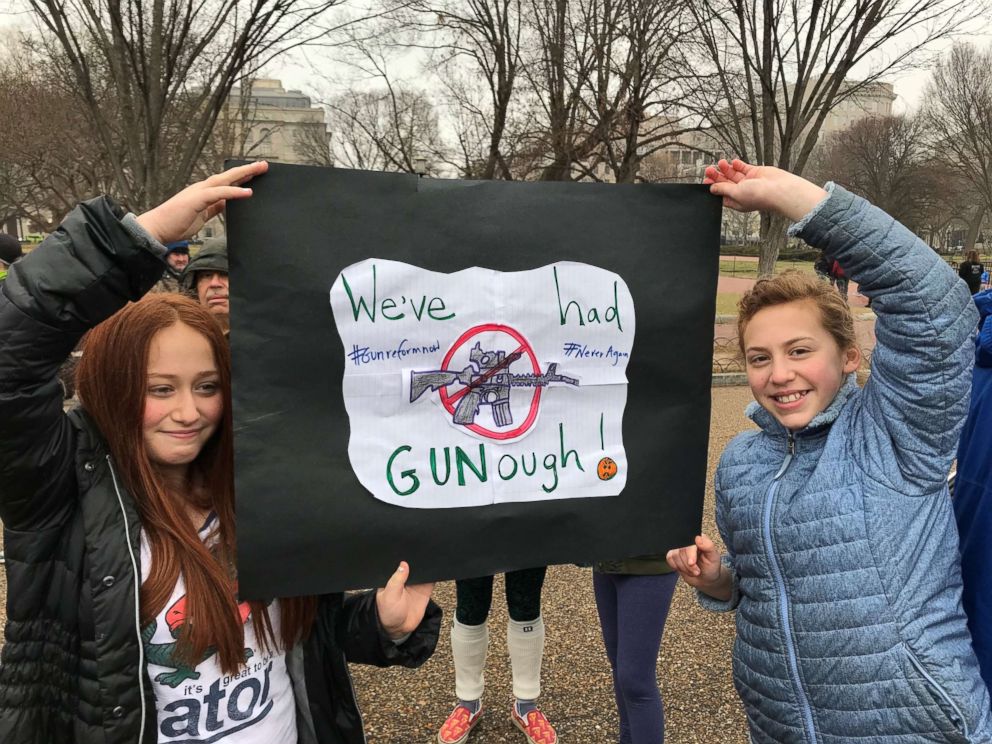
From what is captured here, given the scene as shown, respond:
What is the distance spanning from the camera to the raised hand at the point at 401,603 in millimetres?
1394

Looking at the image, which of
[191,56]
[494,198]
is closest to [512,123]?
[191,56]

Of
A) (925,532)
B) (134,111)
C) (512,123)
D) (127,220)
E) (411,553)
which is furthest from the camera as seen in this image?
(512,123)

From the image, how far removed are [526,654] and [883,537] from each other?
1.49 meters

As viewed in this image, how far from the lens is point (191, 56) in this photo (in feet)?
20.6

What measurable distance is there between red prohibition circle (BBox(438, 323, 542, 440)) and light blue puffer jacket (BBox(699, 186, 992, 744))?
0.57m

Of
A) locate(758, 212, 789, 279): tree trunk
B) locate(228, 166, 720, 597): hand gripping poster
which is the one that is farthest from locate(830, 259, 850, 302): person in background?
locate(758, 212, 789, 279): tree trunk

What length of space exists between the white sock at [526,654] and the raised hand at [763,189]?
5.43 ft

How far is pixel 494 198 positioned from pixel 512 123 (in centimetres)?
1052

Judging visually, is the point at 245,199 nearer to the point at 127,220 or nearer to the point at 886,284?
the point at 127,220

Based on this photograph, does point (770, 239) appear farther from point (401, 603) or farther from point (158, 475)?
point (158, 475)

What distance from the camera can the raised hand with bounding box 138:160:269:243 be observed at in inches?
48.6

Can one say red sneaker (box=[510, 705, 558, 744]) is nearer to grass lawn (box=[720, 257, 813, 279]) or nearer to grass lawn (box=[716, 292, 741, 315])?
grass lawn (box=[716, 292, 741, 315])

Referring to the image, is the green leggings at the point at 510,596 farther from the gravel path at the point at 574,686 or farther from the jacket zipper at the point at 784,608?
the jacket zipper at the point at 784,608

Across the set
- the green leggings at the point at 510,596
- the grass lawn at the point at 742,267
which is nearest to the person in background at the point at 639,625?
the green leggings at the point at 510,596
